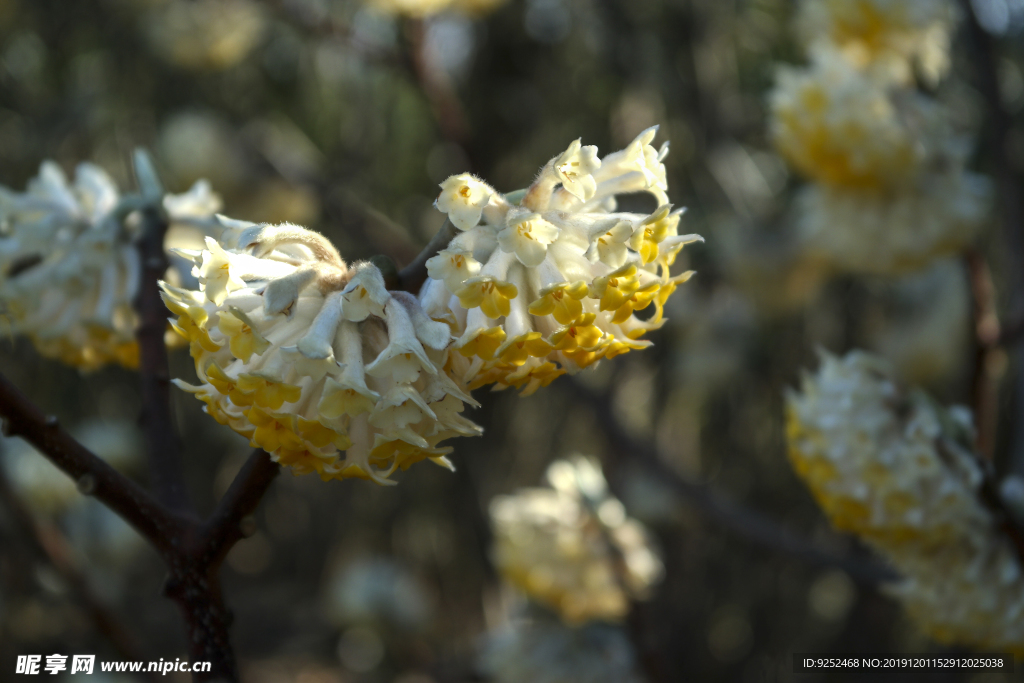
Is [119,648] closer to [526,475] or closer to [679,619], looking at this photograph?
[679,619]

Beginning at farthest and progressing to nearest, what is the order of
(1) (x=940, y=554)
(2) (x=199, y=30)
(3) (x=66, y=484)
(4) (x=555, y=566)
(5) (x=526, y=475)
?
(5) (x=526, y=475)
(2) (x=199, y=30)
(3) (x=66, y=484)
(4) (x=555, y=566)
(1) (x=940, y=554)

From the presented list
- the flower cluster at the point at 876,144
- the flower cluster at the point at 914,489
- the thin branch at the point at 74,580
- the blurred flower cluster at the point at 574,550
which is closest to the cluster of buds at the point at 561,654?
the blurred flower cluster at the point at 574,550

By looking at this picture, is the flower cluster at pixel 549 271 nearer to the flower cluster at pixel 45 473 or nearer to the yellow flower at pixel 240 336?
the yellow flower at pixel 240 336

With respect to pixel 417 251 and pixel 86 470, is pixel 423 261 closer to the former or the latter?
pixel 86 470

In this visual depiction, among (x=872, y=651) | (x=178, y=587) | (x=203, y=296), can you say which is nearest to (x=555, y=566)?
(x=178, y=587)

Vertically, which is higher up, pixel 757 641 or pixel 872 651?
pixel 872 651

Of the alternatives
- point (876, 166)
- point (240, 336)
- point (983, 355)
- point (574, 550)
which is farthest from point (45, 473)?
point (983, 355)

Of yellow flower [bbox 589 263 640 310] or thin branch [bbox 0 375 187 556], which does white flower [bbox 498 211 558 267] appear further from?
thin branch [bbox 0 375 187 556]
